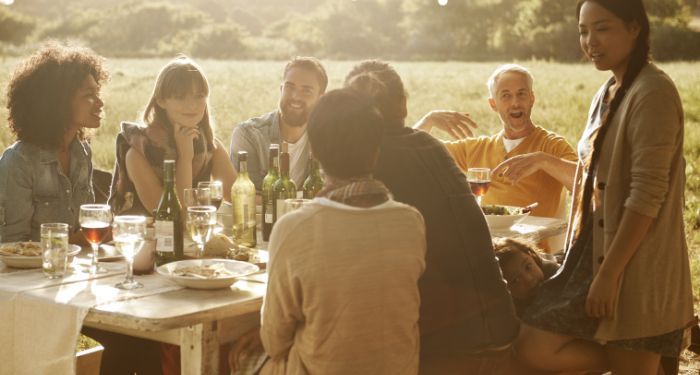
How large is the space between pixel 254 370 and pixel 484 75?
11.8m

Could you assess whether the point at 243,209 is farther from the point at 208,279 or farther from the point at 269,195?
the point at 208,279

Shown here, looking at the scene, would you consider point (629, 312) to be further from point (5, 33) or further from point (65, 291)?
point (5, 33)

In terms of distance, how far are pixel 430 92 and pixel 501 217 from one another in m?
9.75

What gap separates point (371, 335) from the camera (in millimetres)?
1925

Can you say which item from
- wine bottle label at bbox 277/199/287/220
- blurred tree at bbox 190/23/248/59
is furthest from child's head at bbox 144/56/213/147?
blurred tree at bbox 190/23/248/59

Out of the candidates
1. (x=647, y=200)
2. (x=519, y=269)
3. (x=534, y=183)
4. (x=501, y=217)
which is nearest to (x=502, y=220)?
(x=501, y=217)

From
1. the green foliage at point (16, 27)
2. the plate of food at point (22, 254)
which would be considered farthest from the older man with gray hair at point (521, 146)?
the green foliage at point (16, 27)

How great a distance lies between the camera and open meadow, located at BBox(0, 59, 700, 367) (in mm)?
10363

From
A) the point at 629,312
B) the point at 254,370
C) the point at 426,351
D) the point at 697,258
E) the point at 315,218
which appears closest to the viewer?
the point at 315,218

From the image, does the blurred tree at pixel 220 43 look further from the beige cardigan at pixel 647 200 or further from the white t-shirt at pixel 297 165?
the beige cardigan at pixel 647 200

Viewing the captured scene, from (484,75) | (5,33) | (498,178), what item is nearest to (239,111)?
(484,75)

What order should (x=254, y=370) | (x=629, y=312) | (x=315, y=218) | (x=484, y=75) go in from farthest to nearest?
(x=484, y=75)
(x=629, y=312)
(x=254, y=370)
(x=315, y=218)

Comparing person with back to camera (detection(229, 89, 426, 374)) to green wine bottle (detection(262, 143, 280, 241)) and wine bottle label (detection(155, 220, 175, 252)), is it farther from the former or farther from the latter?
green wine bottle (detection(262, 143, 280, 241))

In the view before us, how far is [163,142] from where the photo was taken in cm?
367
